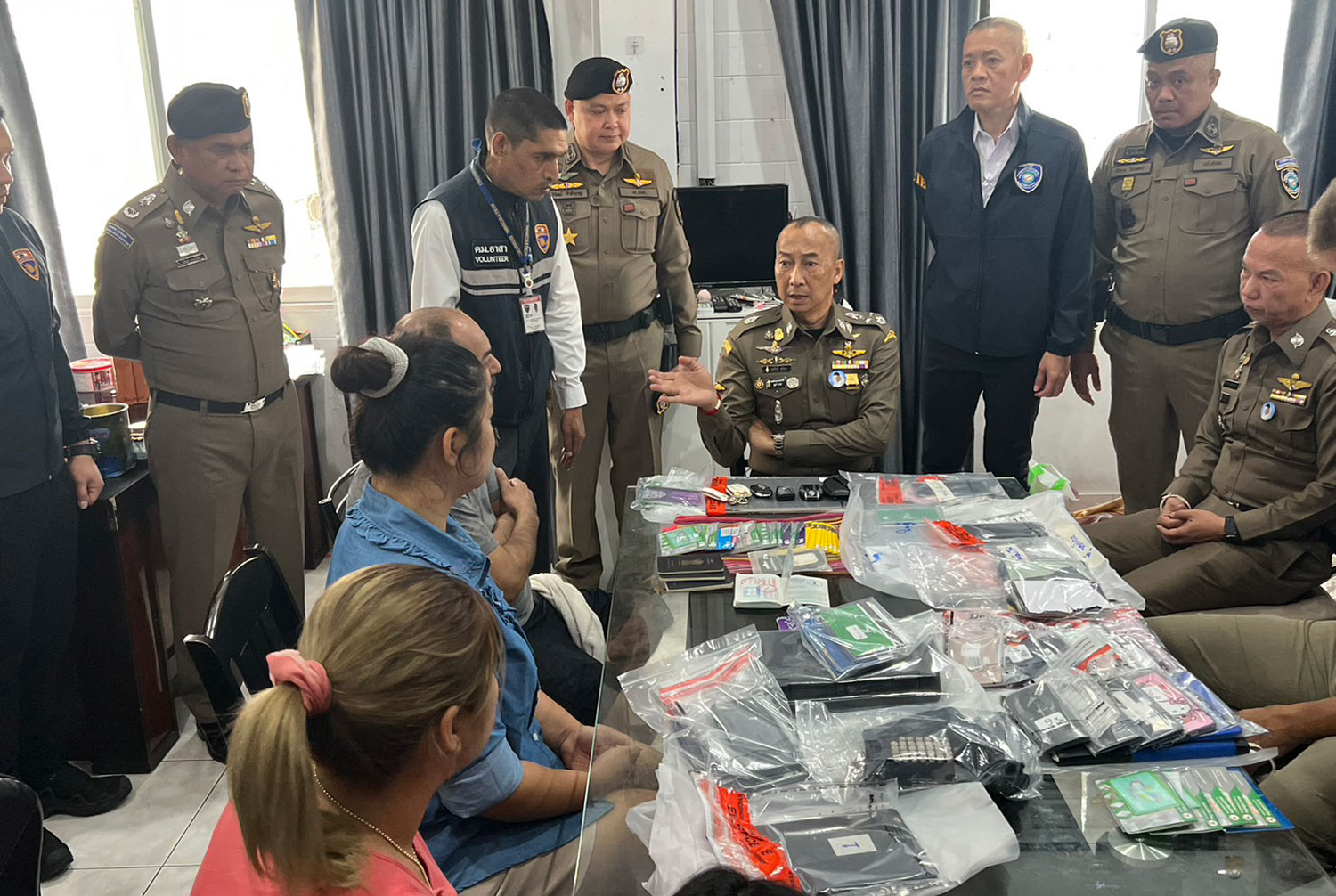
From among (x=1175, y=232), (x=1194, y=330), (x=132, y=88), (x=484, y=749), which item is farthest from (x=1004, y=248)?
(x=132, y=88)

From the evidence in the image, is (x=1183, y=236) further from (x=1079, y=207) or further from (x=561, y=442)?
(x=561, y=442)

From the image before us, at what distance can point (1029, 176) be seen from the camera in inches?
125

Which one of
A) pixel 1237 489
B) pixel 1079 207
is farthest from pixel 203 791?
pixel 1079 207

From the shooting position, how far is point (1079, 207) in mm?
3211

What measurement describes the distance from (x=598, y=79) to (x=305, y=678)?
102 inches

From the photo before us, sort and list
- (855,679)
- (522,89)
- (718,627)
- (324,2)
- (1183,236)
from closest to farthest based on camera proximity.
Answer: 1. (855,679)
2. (718,627)
3. (522,89)
4. (1183,236)
5. (324,2)

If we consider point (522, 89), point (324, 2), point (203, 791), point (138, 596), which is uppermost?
point (324, 2)

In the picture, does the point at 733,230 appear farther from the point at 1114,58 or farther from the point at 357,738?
the point at 357,738

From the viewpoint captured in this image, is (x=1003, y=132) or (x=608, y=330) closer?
(x=1003, y=132)

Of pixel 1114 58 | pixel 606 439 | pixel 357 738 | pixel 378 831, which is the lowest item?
pixel 606 439

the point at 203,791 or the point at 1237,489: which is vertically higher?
the point at 1237,489

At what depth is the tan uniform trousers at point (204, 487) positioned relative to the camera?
270 cm

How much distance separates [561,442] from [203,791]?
1.41 meters

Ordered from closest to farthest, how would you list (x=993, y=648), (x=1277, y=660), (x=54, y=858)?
1. (x=993, y=648)
2. (x=1277, y=660)
3. (x=54, y=858)
